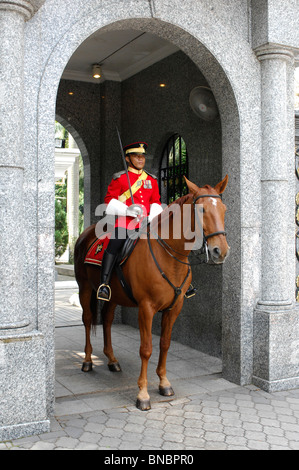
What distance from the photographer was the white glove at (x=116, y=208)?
203 inches

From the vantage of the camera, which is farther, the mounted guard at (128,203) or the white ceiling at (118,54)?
the white ceiling at (118,54)

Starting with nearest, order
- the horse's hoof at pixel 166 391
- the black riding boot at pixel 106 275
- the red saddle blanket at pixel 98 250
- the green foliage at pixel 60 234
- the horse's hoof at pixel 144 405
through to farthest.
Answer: the horse's hoof at pixel 144 405, the horse's hoof at pixel 166 391, the black riding boot at pixel 106 275, the red saddle blanket at pixel 98 250, the green foliage at pixel 60 234

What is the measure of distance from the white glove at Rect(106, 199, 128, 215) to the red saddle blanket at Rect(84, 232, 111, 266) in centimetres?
46

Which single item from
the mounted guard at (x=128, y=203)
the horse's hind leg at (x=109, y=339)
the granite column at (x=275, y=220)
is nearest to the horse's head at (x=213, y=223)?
the mounted guard at (x=128, y=203)

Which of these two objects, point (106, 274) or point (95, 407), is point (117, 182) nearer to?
point (106, 274)

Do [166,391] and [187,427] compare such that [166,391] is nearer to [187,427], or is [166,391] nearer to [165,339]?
[165,339]

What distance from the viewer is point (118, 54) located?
8000mm

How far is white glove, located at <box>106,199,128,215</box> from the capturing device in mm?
5160

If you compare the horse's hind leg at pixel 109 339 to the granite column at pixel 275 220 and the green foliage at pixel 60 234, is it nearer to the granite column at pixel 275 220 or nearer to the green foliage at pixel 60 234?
the granite column at pixel 275 220

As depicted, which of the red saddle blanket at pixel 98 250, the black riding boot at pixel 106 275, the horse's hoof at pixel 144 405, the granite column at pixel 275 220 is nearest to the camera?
the horse's hoof at pixel 144 405

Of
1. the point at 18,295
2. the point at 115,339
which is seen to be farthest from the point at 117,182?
the point at 115,339

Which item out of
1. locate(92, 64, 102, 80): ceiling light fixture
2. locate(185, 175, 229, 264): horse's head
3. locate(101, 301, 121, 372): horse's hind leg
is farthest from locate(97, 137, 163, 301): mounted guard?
locate(92, 64, 102, 80): ceiling light fixture

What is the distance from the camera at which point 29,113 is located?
14.0 ft

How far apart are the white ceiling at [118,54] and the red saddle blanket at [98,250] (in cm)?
302
